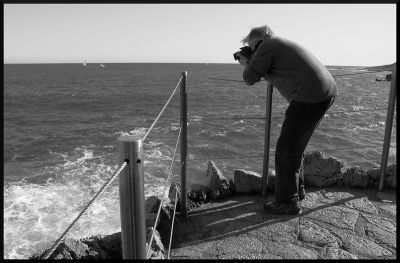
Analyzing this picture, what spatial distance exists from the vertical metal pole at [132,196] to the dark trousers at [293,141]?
2.00 metres

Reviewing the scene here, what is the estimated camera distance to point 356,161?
45.2 feet

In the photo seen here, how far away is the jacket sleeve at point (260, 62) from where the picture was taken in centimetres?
297

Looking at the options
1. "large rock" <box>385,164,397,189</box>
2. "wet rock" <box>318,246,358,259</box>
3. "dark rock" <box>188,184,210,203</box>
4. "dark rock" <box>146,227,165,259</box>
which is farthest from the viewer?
"large rock" <box>385,164,397,189</box>

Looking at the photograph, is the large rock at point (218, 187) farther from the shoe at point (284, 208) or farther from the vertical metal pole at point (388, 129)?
the vertical metal pole at point (388, 129)

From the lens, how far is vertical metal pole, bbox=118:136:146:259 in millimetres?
1334

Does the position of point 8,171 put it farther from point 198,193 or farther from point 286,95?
point 286,95

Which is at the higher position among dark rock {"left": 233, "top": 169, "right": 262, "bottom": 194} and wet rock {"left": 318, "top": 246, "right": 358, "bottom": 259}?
dark rock {"left": 233, "top": 169, "right": 262, "bottom": 194}

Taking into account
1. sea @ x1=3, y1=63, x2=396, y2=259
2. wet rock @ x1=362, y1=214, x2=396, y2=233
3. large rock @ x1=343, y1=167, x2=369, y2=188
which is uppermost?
large rock @ x1=343, y1=167, x2=369, y2=188

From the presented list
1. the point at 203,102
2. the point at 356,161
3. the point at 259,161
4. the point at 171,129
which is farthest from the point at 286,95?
the point at 203,102

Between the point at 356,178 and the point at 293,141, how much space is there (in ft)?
5.05

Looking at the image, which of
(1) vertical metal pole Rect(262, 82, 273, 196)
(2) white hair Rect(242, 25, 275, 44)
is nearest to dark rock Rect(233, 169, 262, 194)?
(1) vertical metal pole Rect(262, 82, 273, 196)

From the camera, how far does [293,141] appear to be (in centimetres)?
326

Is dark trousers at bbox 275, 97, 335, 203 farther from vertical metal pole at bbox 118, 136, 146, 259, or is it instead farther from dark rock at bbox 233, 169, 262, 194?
vertical metal pole at bbox 118, 136, 146, 259

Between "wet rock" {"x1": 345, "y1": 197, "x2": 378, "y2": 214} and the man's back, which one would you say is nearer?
the man's back
